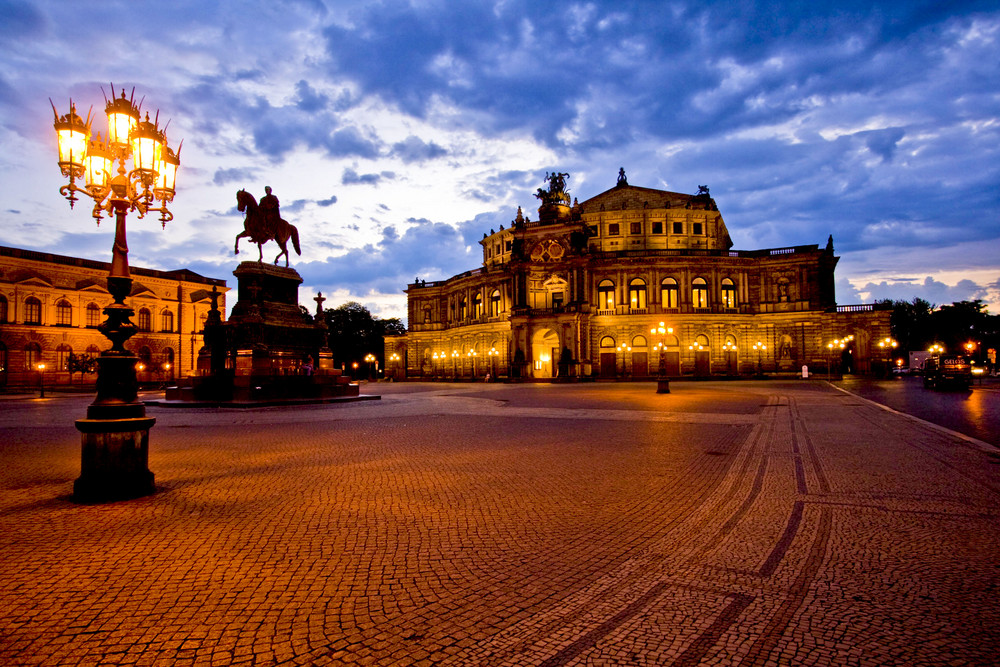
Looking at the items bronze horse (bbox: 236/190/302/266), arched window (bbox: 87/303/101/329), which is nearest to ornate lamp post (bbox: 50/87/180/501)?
bronze horse (bbox: 236/190/302/266)

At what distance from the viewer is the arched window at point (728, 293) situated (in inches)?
2357

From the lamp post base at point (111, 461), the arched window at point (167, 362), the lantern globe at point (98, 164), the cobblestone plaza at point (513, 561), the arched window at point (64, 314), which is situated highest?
the arched window at point (64, 314)

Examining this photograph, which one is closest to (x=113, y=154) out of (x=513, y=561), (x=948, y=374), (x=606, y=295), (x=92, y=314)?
(x=513, y=561)

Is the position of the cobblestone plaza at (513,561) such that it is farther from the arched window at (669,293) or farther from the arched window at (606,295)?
the arched window at (669,293)

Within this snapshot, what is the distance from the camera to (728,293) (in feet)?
197

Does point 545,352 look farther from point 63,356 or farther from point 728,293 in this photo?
point 63,356

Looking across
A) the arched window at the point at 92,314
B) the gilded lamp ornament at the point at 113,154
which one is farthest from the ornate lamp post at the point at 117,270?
the arched window at the point at 92,314

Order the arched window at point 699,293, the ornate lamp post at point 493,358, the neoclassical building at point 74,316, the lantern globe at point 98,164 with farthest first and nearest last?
the ornate lamp post at point 493,358 < the arched window at point 699,293 < the neoclassical building at point 74,316 < the lantern globe at point 98,164

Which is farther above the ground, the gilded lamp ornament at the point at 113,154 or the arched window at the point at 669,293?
the arched window at the point at 669,293

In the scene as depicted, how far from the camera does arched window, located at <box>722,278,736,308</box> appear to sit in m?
59.9

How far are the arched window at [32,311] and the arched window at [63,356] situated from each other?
3.57 m

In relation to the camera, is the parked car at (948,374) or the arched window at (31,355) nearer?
the parked car at (948,374)

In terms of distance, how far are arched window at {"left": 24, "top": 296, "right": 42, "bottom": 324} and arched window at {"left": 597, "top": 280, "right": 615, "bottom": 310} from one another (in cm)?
6377

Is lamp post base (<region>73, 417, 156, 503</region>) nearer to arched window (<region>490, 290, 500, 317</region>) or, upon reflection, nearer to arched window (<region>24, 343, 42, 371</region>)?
arched window (<region>490, 290, 500, 317</region>)
